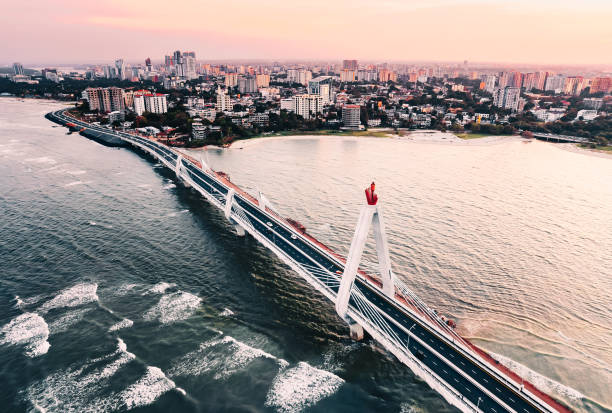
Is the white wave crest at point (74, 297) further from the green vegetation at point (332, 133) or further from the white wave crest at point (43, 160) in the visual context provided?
the green vegetation at point (332, 133)

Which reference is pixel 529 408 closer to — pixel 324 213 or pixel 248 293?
pixel 248 293

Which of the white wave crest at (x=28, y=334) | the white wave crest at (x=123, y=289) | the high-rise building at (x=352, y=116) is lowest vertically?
the white wave crest at (x=28, y=334)

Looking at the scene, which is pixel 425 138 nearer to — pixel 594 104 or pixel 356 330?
pixel 594 104

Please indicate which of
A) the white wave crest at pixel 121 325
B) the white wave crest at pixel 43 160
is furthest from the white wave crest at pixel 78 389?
the white wave crest at pixel 43 160

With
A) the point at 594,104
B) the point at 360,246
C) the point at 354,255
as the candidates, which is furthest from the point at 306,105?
the point at 594,104

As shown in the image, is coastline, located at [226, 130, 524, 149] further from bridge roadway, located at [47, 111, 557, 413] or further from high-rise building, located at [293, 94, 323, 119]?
bridge roadway, located at [47, 111, 557, 413]

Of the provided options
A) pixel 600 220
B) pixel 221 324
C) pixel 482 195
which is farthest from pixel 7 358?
pixel 600 220

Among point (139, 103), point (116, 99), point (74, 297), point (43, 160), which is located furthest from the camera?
point (116, 99)

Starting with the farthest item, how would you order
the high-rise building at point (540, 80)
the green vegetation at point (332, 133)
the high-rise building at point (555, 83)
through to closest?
the high-rise building at point (540, 80) < the high-rise building at point (555, 83) < the green vegetation at point (332, 133)
